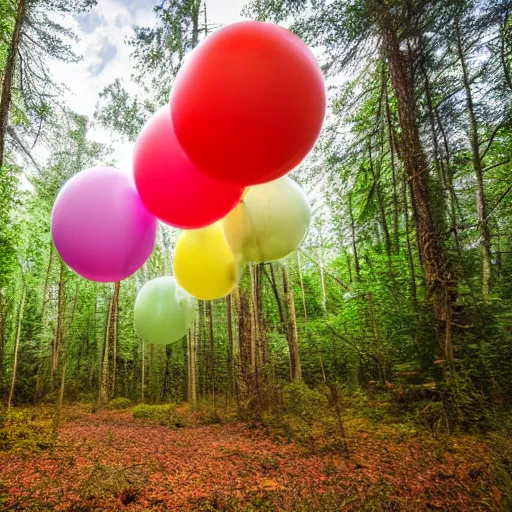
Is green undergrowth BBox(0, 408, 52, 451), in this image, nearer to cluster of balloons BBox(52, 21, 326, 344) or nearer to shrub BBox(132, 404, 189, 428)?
shrub BBox(132, 404, 189, 428)

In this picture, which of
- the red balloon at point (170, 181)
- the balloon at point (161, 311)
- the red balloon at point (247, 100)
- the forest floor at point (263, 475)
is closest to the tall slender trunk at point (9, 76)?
the balloon at point (161, 311)

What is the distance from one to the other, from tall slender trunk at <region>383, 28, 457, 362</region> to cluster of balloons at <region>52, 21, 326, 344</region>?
9.83 feet

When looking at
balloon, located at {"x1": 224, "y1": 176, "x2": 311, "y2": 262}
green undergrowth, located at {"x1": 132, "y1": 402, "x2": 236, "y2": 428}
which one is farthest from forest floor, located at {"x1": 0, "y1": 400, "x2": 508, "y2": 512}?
balloon, located at {"x1": 224, "y1": 176, "x2": 311, "y2": 262}

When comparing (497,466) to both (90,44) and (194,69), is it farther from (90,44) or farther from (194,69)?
(90,44)

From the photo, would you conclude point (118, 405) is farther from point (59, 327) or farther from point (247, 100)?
point (247, 100)

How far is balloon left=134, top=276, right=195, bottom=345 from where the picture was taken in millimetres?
2395

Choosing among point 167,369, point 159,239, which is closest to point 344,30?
point 159,239

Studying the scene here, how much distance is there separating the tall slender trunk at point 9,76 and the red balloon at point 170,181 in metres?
5.18

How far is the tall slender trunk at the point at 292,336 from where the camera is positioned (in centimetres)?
743

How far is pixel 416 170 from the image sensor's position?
454cm

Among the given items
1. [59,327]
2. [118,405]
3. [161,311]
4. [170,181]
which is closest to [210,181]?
[170,181]

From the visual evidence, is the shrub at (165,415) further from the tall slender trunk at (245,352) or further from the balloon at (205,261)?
the balloon at (205,261)

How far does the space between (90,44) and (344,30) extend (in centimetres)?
518

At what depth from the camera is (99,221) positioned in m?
1.62
